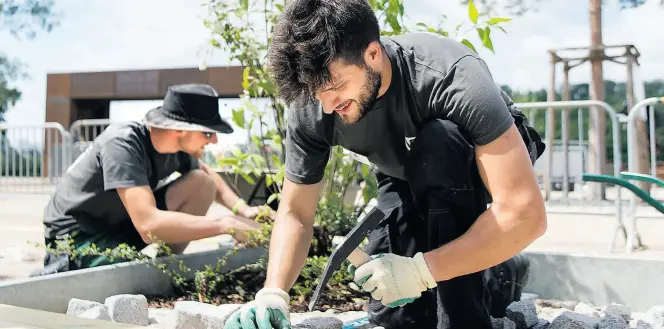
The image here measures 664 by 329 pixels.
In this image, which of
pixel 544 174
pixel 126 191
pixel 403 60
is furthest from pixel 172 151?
pixel 544 174

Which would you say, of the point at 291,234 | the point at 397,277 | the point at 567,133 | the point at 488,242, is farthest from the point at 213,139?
the point at 567,133

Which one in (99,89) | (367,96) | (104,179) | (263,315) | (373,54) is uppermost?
(99,89)

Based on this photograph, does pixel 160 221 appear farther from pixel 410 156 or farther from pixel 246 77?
pixel 410 156

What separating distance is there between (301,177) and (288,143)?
122 millimetres

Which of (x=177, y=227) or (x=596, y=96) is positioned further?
(x=596, y=96)

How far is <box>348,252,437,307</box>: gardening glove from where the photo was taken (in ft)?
4.98

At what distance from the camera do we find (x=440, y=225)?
1.66m

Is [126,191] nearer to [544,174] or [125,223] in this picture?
[125,223]

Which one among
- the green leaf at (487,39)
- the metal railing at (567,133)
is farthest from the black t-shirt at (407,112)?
the metal railing at (567,133)

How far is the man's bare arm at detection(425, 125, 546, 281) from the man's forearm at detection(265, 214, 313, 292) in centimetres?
46

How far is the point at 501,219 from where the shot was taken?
58.2 inches

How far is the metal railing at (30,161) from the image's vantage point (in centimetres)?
954

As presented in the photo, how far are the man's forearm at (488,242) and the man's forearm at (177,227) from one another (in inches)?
48.9

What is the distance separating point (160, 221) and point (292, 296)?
622 mm
